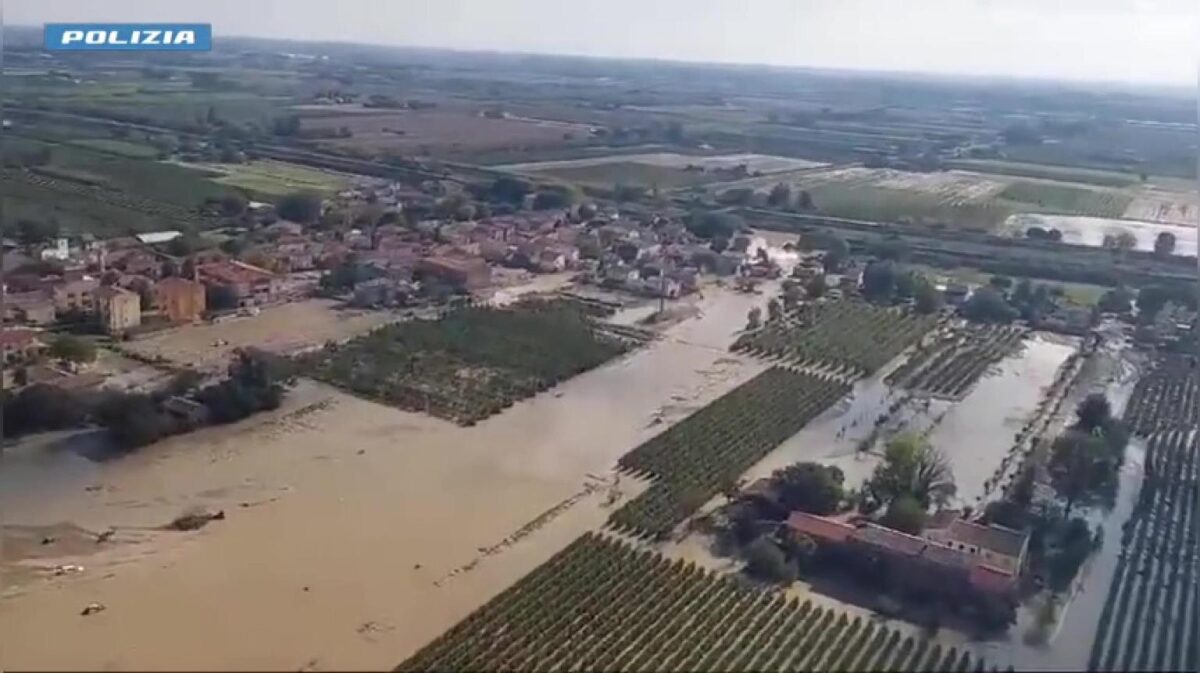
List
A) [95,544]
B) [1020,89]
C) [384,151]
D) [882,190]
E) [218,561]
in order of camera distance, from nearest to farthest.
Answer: [218,561], [95,544], [1020,89], [882,190], [384,151]

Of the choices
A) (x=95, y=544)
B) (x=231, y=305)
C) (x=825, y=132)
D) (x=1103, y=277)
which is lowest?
(x=95, y=544)

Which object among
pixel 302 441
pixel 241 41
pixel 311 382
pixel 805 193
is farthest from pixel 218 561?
pixel 805 193

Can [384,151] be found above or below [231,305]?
above

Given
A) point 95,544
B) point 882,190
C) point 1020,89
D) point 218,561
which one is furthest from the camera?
point 882,190

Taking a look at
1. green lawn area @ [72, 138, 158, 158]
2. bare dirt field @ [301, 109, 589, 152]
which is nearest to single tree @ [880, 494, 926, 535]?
bare dirt field @ [301, 109, 589, 152]

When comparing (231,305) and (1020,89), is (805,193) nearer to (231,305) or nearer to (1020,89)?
(1020,89)

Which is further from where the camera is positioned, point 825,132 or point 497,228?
point 497,228

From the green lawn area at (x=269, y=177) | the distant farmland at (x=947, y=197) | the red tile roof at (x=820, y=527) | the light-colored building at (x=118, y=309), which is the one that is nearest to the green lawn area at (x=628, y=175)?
the distant farmland at (x=947, y=197)

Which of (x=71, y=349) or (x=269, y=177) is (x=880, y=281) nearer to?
(x=269, y=177)
